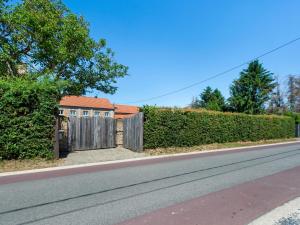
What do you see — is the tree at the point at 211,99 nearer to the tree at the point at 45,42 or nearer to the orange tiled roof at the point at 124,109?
the orange tiled roof at the point at 124,109

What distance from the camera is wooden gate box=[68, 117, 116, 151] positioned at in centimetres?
1584

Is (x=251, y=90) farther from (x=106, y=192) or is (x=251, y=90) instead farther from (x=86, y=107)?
(x=106, y=192)

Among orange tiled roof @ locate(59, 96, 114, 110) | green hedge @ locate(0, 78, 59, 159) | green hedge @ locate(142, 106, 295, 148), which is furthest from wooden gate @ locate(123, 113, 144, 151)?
orange tiled roof @ locate(59, 96, 114, 110)

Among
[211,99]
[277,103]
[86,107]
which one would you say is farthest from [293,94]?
[86,107]

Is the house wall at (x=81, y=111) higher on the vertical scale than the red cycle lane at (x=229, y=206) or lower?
higher

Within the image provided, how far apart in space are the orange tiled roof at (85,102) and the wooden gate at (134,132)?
28831 mm

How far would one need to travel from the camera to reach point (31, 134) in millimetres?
11508

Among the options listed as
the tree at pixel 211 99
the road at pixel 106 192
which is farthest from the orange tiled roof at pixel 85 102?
the road at pixel 106 192

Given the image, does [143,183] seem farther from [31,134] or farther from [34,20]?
[34,20]

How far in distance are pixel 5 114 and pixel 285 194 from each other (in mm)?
10139

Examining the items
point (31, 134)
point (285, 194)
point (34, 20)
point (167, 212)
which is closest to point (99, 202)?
point (167, 212)

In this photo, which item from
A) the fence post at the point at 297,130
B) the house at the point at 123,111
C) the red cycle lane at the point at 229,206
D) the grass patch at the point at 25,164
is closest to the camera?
the red cycle lane at the point at 229,206

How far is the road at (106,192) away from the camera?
489cm

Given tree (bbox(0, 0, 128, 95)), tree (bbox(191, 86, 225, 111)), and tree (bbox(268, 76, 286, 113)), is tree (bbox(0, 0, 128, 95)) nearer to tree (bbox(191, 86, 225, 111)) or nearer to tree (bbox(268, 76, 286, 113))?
tree (bbox(191, 86, 225, 111))
